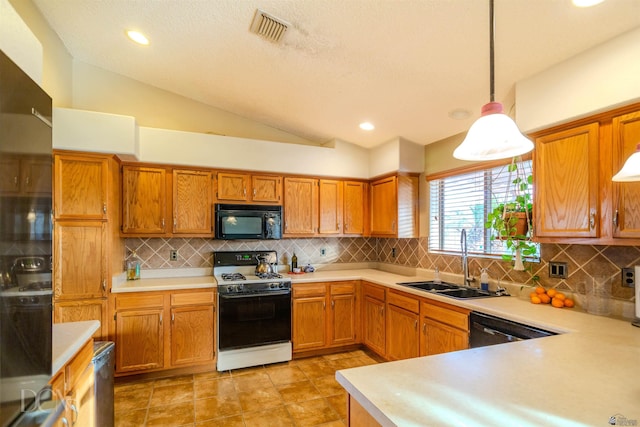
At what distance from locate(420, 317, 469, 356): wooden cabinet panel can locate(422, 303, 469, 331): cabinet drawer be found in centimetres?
4

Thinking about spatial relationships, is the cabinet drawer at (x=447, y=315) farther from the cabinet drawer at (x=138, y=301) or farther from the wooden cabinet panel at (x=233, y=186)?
the cabinet drawer at (x=138, y=301)

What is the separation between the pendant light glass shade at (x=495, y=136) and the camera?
125 centimetres

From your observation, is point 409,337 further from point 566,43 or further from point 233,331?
point 566,43

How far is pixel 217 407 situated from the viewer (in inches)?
102

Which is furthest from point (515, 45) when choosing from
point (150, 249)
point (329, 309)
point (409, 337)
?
point (150, 249)

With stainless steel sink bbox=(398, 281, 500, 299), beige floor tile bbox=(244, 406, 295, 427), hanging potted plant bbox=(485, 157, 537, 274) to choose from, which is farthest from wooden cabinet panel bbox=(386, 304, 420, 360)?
beige floor tile bbox=(244, 406, 295, 427)

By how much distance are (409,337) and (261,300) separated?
150 centimetres

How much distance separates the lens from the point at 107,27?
2.59 metres

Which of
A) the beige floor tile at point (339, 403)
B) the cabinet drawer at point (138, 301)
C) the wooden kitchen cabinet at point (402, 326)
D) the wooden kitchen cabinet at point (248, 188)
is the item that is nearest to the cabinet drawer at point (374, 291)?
the wooden kitchen cabinet at point (402, 326)

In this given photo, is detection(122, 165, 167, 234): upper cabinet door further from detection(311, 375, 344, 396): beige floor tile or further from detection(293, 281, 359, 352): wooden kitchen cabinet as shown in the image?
detection(311, 375, 344, 396): beige floor tile

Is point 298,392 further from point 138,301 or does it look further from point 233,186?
point 233,186

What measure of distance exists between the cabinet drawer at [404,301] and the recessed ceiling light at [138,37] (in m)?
3.17

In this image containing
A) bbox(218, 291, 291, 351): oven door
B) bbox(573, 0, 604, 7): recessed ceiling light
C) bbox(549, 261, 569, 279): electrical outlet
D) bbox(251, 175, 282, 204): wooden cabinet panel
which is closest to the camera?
bbox(573, 0, 604, 7): recessed ceiling light

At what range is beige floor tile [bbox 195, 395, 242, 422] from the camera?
98.2 inches
